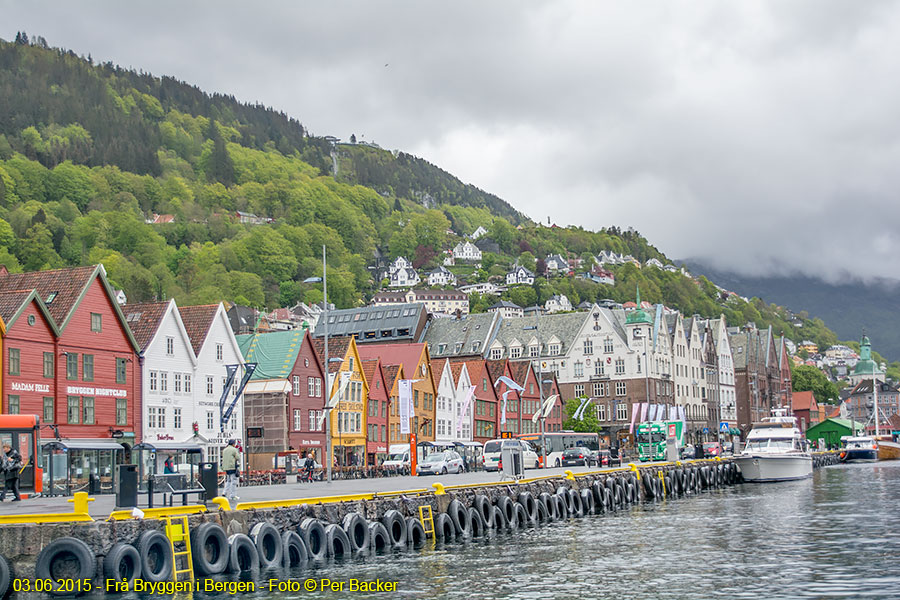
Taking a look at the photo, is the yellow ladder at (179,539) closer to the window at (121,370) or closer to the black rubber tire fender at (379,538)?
the black rubber tire fender at (379,538)

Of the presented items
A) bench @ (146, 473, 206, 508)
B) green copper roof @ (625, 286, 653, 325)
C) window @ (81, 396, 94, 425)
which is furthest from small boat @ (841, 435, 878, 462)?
bench @ (146, 473, 206, 508)

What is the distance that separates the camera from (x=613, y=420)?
417 feet

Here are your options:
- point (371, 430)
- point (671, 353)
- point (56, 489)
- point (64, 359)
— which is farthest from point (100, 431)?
point (671, 353)

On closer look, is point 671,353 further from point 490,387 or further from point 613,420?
point 490,387

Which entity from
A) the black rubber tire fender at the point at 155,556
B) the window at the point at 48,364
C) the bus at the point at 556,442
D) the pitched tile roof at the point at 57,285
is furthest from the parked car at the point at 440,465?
the black rubber tire fender at the point at 155,556

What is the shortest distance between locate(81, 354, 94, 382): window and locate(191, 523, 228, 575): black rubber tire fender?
3632 cm

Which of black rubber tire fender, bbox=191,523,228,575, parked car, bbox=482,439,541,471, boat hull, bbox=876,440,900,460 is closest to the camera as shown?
black rubber tire fender, bbox=191,523,228,575

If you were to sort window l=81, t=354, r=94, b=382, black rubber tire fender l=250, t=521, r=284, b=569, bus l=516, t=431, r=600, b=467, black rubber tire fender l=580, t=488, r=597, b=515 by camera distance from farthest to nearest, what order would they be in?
bus l=516, t=431, r=600, b=467 → window l=81, t=354, r=94, b=382 → black rubber tire fender l=580, t=488, r=597, b=515 → black rubber tire fender l=250, t=521, r=284, b=569

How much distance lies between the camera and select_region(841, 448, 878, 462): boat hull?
136 m

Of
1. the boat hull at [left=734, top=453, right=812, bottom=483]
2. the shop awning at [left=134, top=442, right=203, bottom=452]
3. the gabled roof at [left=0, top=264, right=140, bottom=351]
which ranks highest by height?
the gabled roof at [left=0, top=264, right=140, bottom=351]

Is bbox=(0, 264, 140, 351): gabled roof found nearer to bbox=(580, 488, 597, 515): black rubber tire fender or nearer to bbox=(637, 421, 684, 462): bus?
Answer: bbox=(580, 488, 597, 515): black rubber tire fender

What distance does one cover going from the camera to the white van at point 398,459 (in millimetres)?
69250

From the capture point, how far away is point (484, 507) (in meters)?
40.2

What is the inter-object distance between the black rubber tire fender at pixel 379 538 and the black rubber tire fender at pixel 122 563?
962 centimetres
